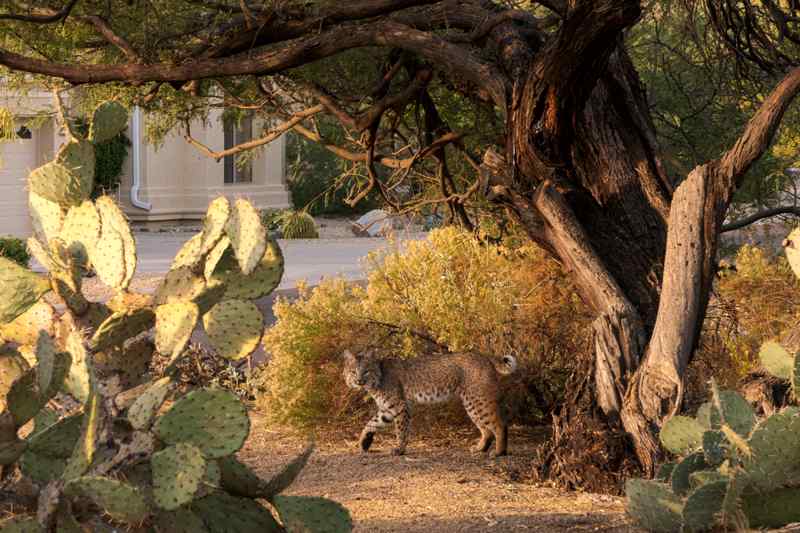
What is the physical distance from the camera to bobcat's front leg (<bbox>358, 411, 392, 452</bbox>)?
7.85m

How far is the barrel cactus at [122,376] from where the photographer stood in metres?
3.89

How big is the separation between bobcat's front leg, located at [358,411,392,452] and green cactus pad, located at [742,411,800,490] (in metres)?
3.38

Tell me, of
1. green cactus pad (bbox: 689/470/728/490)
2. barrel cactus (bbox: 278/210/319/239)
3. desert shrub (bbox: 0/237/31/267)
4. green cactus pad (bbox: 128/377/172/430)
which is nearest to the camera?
green cactus pad (bbox: 128/377/172/430)

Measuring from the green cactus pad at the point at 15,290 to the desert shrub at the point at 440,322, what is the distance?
4.12 m

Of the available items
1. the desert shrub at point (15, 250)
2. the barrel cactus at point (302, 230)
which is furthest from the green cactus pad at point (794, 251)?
the barrel cactus at point (302, 230)

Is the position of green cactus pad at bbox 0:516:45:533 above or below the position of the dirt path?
above

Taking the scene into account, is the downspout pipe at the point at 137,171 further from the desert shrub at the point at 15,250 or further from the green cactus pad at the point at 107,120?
the green cactus pad at the point at 107,120

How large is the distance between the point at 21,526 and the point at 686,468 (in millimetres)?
2763

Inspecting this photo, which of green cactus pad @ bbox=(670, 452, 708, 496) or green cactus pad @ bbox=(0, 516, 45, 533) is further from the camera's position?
green cactus pad @ bbox=(670, 452, 708, 496)

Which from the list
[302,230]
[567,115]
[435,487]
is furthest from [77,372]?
[302,230]

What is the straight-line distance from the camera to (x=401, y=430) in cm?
781

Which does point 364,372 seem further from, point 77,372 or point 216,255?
point 77,372

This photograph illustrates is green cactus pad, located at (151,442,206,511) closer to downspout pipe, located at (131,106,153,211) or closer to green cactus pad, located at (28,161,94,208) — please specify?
green cactus pad, located at (28,161,94,208)

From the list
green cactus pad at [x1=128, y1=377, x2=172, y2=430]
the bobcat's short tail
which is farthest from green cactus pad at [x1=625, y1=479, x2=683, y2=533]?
the bobcat's short tail
